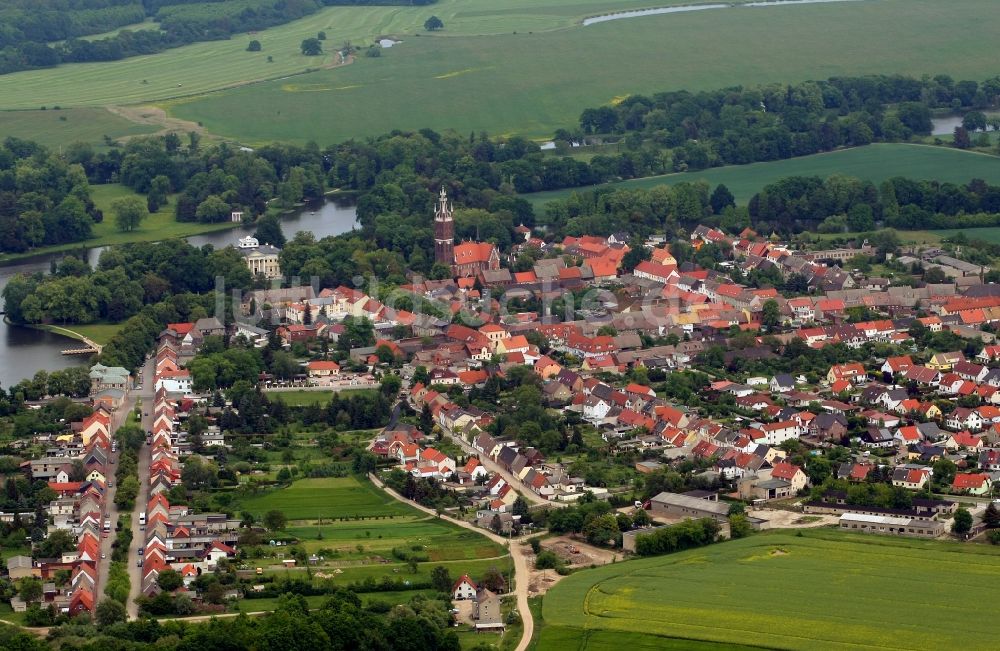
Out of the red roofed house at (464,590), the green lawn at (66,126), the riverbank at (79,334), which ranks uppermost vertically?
the green lawn at (66,126)

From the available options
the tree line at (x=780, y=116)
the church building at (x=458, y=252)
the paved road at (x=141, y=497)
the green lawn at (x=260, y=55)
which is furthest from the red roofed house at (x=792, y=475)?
the green lawn at (x=260, y=55)

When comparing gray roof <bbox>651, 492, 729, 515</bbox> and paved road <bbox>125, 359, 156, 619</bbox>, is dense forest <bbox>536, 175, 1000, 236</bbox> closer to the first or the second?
paved road <bbox>125, 359, 156, 619</bbox>

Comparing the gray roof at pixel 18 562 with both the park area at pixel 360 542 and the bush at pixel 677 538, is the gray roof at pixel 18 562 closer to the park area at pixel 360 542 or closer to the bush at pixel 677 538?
the park area at pixel 360 542

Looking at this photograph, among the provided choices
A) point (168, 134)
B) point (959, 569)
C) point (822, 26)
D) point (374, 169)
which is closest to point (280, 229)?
point (374, 169)

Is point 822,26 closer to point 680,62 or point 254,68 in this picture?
point 680,62

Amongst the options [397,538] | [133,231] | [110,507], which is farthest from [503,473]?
[133,231]

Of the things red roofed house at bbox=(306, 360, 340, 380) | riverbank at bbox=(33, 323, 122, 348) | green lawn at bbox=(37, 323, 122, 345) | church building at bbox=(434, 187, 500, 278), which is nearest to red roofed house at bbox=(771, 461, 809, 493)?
red roofed house at bbox=(306, 360, 340, 380)

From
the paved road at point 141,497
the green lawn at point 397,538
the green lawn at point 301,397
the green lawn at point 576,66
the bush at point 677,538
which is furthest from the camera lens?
the green lawn at point 576,66
